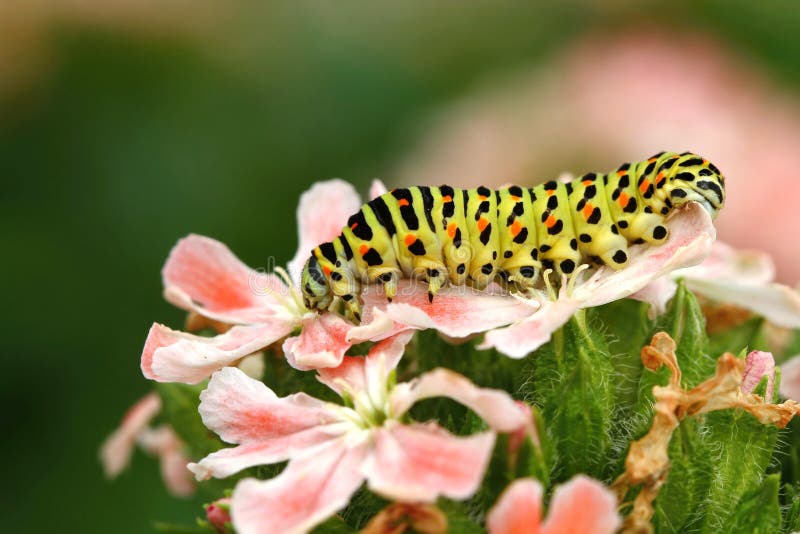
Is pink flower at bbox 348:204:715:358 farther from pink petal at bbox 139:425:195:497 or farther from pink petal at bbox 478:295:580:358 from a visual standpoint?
pink petal at bbox 139:425:195:497

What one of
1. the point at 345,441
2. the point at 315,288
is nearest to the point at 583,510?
the point at 345,441

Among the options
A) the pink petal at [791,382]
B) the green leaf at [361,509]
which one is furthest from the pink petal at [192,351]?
the pink petal at [791,382]

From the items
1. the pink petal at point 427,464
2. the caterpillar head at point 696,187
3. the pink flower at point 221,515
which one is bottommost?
the pink flower at point 221,515

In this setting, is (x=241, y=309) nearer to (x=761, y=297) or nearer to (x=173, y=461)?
(x=173, y=461)

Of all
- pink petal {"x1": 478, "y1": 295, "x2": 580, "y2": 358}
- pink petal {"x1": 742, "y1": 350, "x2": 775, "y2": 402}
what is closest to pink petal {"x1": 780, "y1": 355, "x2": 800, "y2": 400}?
pink petal {"x1": 742, "y1": 350, "x2": 775, "y2": 402}

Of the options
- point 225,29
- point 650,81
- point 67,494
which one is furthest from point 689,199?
point 225,29

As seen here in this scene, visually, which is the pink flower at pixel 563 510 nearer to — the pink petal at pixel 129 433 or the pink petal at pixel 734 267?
the pink petal at pixel 734 267
